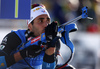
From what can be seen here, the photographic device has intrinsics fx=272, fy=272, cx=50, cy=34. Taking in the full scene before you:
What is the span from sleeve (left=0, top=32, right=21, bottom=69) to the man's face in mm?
210

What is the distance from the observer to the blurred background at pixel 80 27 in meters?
5.97

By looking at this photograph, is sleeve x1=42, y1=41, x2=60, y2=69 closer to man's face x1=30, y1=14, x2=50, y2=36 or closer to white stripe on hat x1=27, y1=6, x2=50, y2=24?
man's face x1=30, y1=14, x2=50, y2=36

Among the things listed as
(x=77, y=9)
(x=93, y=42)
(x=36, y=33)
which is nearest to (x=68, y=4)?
(x=77, y=9)

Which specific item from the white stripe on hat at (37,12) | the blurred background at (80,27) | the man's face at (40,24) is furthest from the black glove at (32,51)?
the blurred background at (80,27)

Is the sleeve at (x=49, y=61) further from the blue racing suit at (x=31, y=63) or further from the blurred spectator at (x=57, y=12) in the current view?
the blurred spectator at (x=57, y=12)

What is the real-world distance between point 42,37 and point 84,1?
369cm

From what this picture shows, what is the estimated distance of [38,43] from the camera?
2635mm

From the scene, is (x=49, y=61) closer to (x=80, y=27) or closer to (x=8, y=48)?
(x=8, y=48)

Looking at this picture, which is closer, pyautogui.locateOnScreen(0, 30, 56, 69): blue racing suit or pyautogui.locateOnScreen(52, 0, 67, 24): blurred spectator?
pyautogui.locateOnScreen(0, 30, 56, 69): blue racing suit

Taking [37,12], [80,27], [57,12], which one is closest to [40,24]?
[37,12]

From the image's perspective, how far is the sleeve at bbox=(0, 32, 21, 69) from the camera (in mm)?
2725

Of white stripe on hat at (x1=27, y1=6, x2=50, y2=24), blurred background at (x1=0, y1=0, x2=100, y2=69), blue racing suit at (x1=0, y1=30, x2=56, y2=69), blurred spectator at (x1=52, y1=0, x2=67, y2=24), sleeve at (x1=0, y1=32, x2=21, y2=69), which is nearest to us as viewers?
sleeve at (x1=0, y1=32, x2=21, y2=69)

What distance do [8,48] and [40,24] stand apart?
41 centimetres

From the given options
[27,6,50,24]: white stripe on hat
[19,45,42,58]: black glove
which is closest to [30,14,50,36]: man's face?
[27,6,50,24]: white stripe on hat
